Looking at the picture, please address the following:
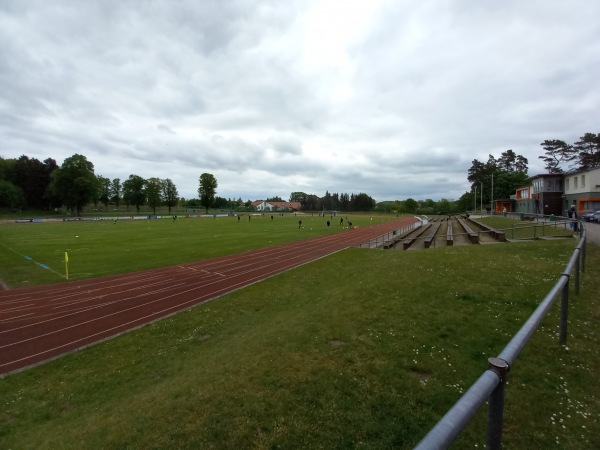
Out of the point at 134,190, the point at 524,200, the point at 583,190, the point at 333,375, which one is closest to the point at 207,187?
the point at 134,190

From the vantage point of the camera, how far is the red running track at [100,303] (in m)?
11.8

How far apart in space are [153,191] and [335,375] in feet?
496

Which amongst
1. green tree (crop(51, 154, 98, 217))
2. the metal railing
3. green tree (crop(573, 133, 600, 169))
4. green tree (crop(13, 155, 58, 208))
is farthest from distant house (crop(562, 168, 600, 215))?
green tree (crop(13, 155, 58, 208))

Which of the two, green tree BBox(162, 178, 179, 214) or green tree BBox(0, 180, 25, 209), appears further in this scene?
green tree BBox(162, 178, 179, 214)

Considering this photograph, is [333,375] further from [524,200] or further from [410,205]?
[410,205]

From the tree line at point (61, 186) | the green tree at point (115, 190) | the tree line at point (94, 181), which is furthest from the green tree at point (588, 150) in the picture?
the green tree at point (115, 190)

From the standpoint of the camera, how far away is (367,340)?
7621 millimetres

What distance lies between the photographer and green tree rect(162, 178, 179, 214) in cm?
14900

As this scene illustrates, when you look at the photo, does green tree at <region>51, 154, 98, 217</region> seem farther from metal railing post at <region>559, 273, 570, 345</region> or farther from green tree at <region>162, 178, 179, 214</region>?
metal railing post at <region>559, 273, 570, 345</region>

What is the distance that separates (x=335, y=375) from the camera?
6.25m

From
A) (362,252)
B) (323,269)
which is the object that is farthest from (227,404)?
(362,252)

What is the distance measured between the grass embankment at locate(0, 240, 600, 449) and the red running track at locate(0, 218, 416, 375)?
1585 millimetres

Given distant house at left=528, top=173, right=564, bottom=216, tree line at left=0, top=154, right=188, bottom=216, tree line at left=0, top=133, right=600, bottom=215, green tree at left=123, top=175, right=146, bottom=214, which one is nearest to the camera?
distant house at left=528, top=173, right=564, bottom=216

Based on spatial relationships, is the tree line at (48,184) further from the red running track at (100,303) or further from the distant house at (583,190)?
the distant house at (583,190)
